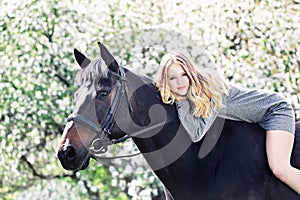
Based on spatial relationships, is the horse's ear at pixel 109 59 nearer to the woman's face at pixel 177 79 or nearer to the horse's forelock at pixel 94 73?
the horse's forelock at pixel 94 73

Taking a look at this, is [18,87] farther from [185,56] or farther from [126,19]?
[185,56]

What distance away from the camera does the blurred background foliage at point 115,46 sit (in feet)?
25.9

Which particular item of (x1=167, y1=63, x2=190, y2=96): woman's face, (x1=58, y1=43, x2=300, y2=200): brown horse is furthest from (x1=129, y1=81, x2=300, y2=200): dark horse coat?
(x1=167, y1=63, x2=190, y2=96): woman's face

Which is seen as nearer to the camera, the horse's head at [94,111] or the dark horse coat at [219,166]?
the horse's head at [94,111]

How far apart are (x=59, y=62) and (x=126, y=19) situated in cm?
90

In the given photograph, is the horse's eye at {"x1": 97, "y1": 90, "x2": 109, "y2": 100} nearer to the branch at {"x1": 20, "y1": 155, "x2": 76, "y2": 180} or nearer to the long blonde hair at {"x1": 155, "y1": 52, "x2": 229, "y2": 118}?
the long blonde hair at {"x1": 155, "y1": 52, "x2": 229, "y2": 118}

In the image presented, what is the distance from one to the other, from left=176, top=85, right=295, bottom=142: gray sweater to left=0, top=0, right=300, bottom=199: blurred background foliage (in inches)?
135

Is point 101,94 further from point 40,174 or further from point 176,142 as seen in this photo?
point 40,174

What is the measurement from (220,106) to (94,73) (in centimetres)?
77

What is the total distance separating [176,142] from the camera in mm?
4273

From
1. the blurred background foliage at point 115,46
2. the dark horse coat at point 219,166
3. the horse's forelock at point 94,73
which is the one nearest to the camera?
the horse's forelock at point 94,73

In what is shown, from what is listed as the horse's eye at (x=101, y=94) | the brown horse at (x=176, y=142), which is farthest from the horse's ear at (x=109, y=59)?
the horse's eye at (x=101, y=94)

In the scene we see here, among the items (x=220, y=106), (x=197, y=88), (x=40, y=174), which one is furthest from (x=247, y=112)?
(x=40, y=174)

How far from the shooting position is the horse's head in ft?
13.0
